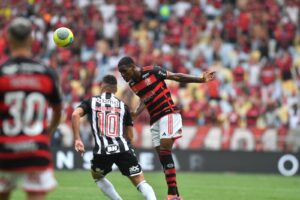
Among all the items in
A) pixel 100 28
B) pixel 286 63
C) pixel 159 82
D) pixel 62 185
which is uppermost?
pixel 100 28

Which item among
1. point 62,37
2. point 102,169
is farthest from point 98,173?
point 62,37

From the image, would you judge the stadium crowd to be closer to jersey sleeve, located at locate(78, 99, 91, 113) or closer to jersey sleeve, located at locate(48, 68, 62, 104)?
jersey sleeve, located at locate(78, 99, 91, 113)

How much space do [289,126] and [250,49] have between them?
427 cm

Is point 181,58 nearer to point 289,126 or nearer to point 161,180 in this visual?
point 289,126

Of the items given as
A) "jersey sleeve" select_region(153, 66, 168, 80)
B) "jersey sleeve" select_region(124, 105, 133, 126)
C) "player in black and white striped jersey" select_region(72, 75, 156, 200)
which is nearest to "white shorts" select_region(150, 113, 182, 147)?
"jersey sleeve" select_region(153, 66, 168, 80)

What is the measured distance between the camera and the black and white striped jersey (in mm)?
10930

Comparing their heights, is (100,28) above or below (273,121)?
above

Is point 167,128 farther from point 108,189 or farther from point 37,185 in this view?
point 37,185

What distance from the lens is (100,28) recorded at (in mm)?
27453

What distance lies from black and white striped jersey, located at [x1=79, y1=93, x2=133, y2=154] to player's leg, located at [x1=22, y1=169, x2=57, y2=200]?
13.2ft

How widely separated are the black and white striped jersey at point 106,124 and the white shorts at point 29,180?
3988 millimetres

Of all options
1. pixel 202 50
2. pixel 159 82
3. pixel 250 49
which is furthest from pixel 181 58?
pixel 159 82

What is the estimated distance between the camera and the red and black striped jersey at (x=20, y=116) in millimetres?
6867

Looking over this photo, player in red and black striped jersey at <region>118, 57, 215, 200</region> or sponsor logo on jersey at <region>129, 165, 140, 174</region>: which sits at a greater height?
player in red and black striped jersey at <region>118, 57, 215, 200</region>
